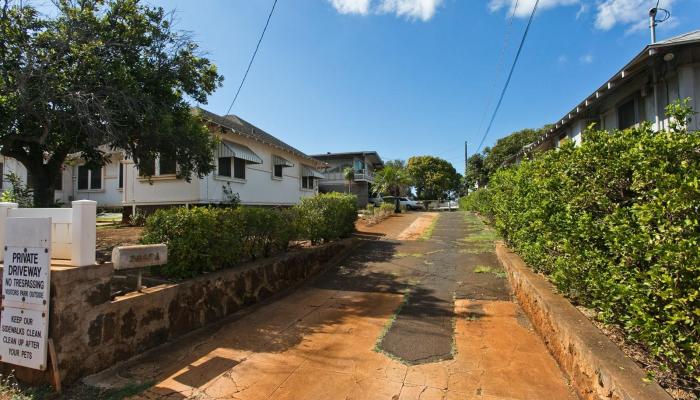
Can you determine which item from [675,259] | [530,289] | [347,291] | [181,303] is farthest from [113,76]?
[675,259]

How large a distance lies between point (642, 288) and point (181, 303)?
4633 mm

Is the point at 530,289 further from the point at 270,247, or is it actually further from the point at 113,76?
the point at 113,76

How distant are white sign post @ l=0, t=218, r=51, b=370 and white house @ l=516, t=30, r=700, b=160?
8054 mm

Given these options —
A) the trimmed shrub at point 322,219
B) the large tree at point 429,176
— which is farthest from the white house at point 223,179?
the large tree at point 429,176

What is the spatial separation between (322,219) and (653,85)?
26.0 ft

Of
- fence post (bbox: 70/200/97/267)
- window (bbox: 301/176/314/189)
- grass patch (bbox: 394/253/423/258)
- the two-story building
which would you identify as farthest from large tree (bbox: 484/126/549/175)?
fence post (bbox: 70/200/97/267)

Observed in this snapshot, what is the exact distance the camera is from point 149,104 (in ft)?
24.1

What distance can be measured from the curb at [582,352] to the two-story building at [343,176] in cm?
3308

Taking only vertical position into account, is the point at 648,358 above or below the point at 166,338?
above

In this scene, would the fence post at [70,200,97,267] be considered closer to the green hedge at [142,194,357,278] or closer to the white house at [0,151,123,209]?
the green hedge at [142,194,357,278]

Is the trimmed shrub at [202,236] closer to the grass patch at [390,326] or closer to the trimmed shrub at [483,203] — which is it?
the grass patch at [390,326]

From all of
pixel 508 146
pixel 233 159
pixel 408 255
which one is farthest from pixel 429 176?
pixel 408 255

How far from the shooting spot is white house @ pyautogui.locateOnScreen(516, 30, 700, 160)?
7508 millimetres

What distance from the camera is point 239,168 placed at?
48.3 feet
